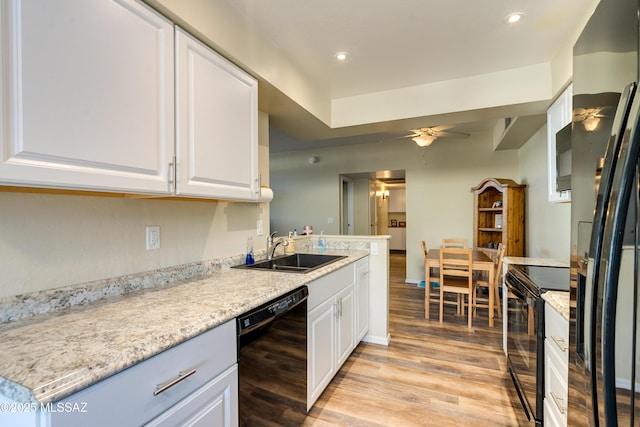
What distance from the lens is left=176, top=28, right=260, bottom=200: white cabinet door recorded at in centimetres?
135

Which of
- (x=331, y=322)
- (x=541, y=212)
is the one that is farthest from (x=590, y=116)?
(x=541, y=212)

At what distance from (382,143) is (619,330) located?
510 centimetres

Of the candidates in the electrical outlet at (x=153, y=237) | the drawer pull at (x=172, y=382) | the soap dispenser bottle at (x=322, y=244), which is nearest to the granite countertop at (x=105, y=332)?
the drawer pull at (x=172, y=382)

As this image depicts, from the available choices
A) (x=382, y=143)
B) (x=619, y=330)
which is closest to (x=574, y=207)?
(x=619, y=330)

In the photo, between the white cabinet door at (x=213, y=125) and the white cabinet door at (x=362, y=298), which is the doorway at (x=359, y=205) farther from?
the white cabinet door at (x=213, y=125)

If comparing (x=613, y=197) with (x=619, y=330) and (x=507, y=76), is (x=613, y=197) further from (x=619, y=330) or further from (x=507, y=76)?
(x=507, y=76)

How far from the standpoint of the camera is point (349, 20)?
5.92 ft

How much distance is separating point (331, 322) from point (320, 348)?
210mm

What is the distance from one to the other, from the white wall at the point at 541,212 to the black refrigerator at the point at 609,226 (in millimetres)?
2593

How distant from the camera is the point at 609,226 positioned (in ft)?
1.85

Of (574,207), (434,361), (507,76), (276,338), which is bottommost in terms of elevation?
(434,361)

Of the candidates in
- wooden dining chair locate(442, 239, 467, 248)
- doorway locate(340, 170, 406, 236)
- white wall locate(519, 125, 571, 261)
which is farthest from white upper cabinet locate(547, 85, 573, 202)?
doorway locate(340, 170, 406, 236)

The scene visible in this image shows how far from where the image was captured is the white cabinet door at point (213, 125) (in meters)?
1.35

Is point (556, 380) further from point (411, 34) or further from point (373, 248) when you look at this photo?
point (411, 34)
